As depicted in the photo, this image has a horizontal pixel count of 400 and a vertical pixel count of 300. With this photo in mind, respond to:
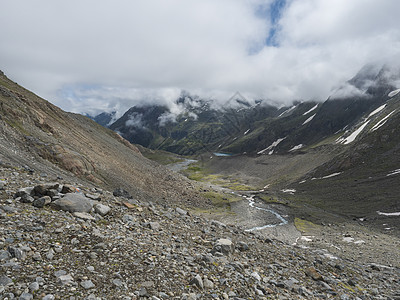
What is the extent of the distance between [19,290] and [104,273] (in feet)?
9.01

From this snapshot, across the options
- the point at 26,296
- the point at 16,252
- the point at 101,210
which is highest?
the point at 101,210

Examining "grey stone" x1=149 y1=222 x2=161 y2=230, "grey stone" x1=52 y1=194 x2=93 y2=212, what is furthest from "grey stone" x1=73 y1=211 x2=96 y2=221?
"grey stone" x1=149 y1=222 x2=161 y2=230

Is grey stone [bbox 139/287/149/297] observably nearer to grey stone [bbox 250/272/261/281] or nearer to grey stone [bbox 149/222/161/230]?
grey stone [bbox 250/272/261/281]

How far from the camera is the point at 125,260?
10305 millimetres

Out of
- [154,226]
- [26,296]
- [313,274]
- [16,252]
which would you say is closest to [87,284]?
[26,296]

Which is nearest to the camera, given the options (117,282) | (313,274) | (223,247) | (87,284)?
(87,284)

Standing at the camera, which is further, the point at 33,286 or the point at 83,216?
the point at 83,216

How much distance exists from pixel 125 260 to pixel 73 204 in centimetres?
596

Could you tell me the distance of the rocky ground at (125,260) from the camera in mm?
8289

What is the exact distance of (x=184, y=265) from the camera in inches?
450

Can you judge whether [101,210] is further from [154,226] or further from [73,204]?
[154,226]

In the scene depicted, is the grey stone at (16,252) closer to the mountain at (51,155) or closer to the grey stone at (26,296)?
the grey stone at (26,296)

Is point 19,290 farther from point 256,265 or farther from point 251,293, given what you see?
point 256,265

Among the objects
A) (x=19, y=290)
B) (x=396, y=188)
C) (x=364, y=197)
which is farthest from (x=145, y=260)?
(x=396, y=188)
